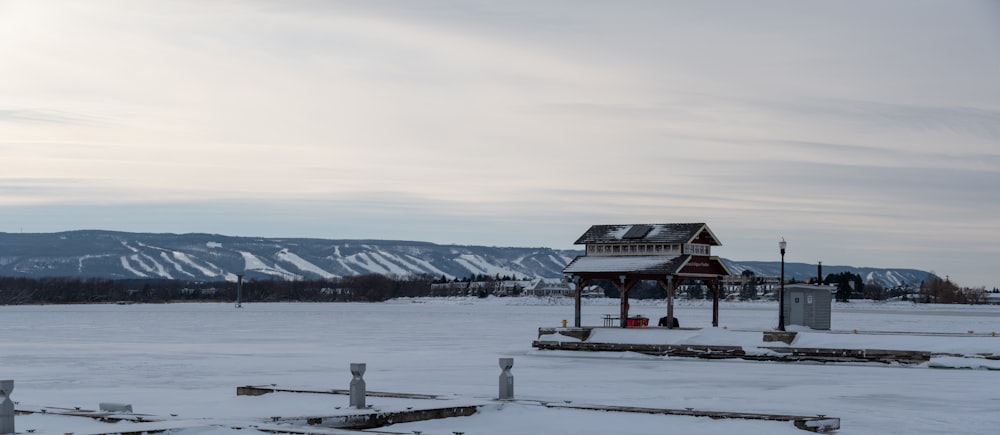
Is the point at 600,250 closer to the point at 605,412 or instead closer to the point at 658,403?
the point at 658,403

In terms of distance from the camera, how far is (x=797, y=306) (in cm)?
5559

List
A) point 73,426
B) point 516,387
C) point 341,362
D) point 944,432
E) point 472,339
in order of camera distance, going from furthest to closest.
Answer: point 472,339 < point 341,362 < point 516,387 < point 944,432 < point 73,426

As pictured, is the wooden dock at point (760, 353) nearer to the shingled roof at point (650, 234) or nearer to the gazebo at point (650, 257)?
the gazebo at point (650, 257)

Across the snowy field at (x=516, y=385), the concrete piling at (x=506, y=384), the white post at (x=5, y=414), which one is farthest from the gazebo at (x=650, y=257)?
the white post at (x=5, y=414)

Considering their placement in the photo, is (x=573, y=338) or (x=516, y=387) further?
(x=573, y=338)

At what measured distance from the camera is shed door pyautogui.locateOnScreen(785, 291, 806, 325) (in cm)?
5528

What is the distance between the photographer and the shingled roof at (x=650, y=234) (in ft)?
186

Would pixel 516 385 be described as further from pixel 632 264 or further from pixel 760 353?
pixel 632 264

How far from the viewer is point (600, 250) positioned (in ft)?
194

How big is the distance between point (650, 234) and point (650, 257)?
44.3 inches

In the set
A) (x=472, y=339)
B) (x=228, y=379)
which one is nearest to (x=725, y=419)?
(x=228, y=379)

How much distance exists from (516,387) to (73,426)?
44.5 ft

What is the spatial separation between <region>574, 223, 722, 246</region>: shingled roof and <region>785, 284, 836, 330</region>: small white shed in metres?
3.90

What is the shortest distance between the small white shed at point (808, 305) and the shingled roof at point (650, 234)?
3.90m
